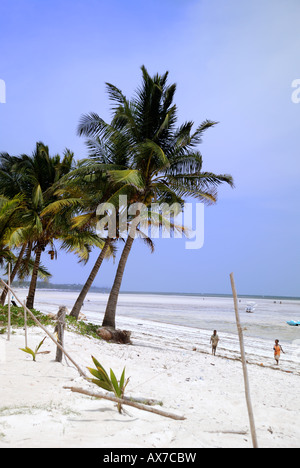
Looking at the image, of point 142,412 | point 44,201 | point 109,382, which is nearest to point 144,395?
point 109,382

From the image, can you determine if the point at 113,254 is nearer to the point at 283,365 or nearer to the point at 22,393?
the point at 283,365

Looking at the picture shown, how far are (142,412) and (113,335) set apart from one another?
8.43 metres

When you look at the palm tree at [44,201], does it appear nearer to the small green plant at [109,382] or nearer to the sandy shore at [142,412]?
the sandy shore at [142,412]

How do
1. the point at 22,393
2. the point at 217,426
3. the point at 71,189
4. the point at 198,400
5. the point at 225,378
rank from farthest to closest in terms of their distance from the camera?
the point at 71,189 → the point at 225,378 → the point at 198,400 → the point at 22,393 → the point at 217,426

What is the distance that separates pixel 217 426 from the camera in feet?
13.9

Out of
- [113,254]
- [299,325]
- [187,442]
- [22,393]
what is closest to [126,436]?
[187,442]

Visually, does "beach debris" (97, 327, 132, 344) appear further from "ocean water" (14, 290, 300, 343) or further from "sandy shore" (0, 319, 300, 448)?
"ocean water" (14, 290, 300, 343)

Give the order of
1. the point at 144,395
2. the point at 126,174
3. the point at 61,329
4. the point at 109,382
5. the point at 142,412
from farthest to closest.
Answer: 1. the point at 126,174
2. the point at 61,329
3. the point at 144,395
4. the point at 109,382
5. the point at 142,412

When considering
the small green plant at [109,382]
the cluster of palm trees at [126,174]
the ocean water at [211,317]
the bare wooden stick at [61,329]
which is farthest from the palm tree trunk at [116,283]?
the small green plant at [109,382]

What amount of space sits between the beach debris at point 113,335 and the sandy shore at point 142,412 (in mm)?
2012

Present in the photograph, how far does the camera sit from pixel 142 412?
13.6ft

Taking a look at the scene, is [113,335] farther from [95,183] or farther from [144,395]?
[144,395]

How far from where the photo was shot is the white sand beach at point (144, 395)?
327 cm
